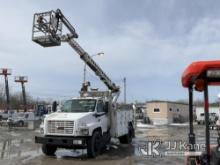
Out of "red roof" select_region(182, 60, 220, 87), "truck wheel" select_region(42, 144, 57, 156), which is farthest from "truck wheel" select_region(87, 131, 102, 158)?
"red roof" select_region(182, 60, 220, 87)

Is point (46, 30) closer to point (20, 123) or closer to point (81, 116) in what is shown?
point (81, 116)

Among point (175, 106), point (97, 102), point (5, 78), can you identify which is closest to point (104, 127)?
point (97, 102)

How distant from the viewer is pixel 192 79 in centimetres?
561

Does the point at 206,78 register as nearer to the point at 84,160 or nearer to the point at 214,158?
the point at 214,158

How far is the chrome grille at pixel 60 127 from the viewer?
47.4ft

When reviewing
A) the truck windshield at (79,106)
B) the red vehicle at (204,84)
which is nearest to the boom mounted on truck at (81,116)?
the truck windshield at (79,106)

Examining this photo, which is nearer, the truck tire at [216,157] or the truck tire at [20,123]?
the truck tire at [216,157]

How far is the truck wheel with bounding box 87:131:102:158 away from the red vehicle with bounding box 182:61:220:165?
27.9 ft

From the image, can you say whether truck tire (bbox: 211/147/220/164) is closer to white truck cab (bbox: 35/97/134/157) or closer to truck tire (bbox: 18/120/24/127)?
white truck cab (bbox: 35/97/134/157)

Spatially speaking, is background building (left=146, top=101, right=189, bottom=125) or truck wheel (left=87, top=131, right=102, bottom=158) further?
background building (left=146, top=101, right=189, bottom=125)

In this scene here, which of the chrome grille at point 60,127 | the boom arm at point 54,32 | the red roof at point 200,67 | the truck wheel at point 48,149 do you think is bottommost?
the truck wheel at point 48,149

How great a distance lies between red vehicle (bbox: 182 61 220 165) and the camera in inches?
202

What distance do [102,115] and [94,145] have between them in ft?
5.37

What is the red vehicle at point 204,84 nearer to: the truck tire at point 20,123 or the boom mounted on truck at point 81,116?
the boom mounted on truck at point 81,116
